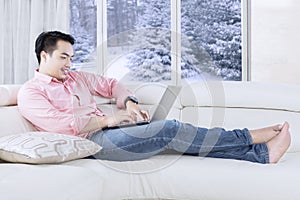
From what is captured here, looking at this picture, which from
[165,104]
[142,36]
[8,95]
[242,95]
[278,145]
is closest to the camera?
[278,145]

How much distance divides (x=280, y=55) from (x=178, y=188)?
2.42 meters

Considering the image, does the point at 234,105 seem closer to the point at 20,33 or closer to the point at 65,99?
the point at 65,99

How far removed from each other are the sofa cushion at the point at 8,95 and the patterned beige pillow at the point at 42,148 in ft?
1.20

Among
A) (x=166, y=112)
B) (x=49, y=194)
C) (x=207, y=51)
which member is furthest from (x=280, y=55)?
(x=49, y=194)

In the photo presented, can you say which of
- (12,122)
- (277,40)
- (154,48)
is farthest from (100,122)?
(154,48)

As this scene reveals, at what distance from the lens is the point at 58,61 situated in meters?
2.22

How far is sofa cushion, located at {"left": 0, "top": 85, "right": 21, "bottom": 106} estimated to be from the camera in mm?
2080

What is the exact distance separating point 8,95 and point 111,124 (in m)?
0.51

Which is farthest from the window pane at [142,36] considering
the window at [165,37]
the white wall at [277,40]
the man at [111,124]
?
the man at [111,124]

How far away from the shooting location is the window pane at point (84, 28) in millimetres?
4535

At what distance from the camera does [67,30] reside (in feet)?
14.5

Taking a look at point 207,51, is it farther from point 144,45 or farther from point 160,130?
point 160,130

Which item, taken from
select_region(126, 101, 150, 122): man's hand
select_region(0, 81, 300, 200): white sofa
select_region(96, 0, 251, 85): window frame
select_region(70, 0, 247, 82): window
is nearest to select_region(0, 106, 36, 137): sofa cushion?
select_region(0, 81, 300, 200): white sofa

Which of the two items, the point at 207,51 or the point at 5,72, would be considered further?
the point at 207,51
